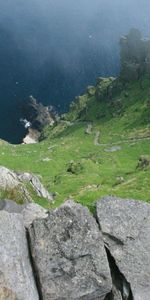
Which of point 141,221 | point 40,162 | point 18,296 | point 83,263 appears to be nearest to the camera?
point 18,296

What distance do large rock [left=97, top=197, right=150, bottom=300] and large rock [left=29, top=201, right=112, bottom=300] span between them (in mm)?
1039

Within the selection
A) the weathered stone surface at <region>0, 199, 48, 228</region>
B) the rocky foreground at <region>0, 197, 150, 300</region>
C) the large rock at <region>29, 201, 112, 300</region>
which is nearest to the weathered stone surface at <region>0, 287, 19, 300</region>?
the rocky foreground at <region>0, 197, 150, 300</region>

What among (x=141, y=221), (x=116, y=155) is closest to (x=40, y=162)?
(x=116, y=155)

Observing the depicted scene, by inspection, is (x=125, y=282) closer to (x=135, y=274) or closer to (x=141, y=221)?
(x=135, y=274)

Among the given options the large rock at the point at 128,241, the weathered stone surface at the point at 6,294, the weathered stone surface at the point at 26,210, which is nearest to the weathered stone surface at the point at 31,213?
the weathered stone surface at the point at 26,210

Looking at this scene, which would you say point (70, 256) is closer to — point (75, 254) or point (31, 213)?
point (75, 254)

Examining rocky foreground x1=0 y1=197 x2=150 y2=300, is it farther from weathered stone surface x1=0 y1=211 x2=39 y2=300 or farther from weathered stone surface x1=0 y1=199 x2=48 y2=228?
weathered stone surface x1=0 y1=199 x2=48 y2=228

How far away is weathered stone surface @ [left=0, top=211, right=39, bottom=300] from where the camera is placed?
29.6 metres

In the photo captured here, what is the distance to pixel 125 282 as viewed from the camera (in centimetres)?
3222

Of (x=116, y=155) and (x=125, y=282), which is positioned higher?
(x=116, y=155)

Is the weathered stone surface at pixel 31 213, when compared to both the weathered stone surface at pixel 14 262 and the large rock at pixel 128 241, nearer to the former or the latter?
the weathered stone surface at pixel 14 262

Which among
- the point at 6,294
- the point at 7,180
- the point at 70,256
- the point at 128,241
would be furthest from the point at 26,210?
the point at 7,180

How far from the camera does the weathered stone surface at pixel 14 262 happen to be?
29.6 m

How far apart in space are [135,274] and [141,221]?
349 centimetres
